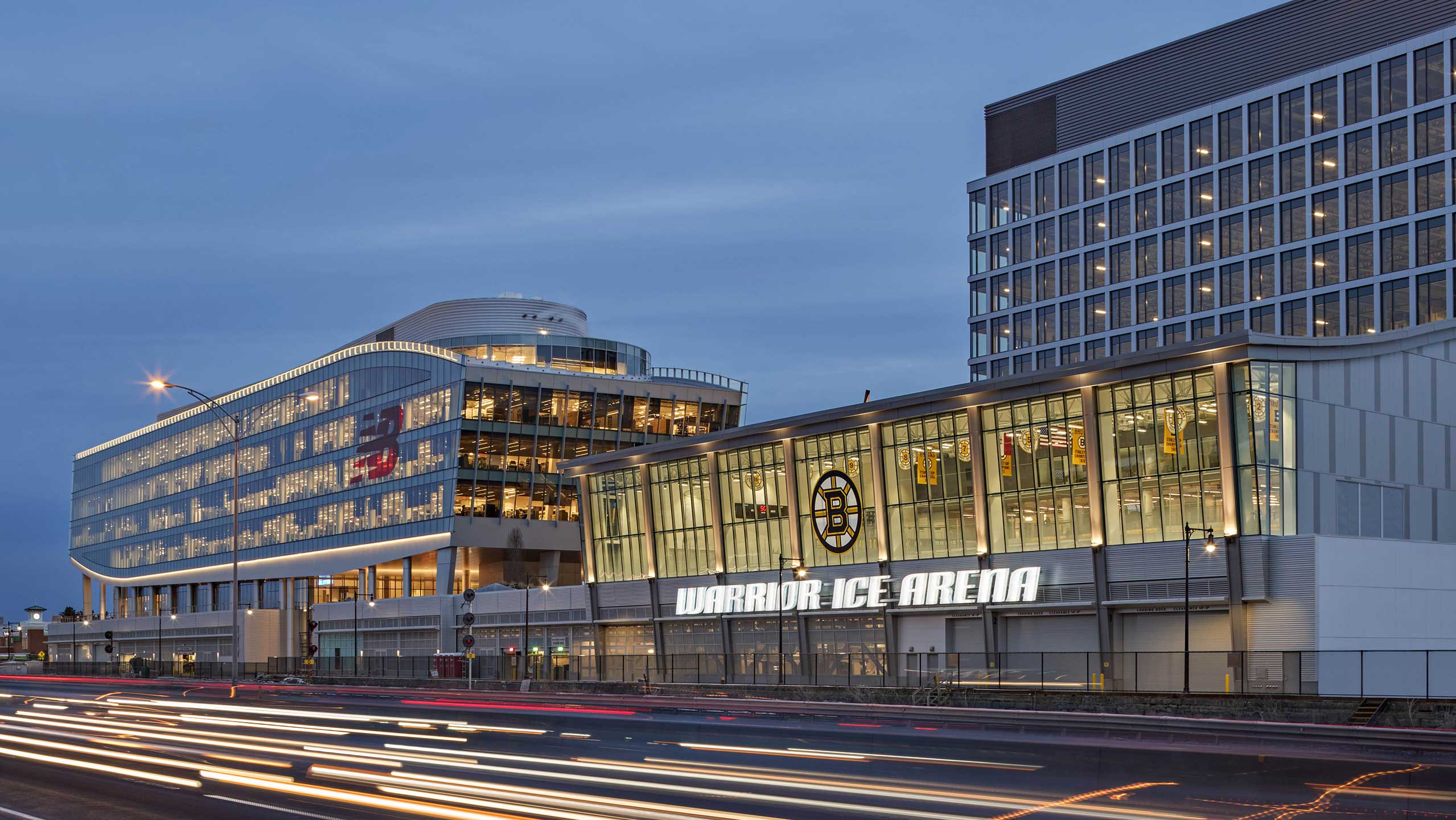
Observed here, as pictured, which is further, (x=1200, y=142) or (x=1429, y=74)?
(x=1200, y=142)

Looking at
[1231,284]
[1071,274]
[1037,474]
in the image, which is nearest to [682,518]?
[1037,474]

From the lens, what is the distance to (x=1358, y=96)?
92.6 meters

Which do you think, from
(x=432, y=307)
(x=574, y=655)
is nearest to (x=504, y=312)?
(x=432, y=307)

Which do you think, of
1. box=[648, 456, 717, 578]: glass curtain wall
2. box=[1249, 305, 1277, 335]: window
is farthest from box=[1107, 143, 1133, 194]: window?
box=[648, 456, 717, 578]: glass curtain wall

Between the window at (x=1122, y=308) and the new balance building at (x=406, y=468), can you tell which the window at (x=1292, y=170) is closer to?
the window at (x=1122, y=308)

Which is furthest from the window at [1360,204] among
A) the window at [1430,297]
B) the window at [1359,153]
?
the window at [1430,297]

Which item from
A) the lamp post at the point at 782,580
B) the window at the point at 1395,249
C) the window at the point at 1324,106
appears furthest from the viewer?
the window at the point at 1324,106

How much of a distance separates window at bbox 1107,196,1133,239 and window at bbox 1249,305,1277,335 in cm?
1220

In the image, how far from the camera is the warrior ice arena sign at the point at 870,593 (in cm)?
6681

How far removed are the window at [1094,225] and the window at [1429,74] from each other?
24407 millimetres

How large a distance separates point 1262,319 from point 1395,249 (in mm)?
10013

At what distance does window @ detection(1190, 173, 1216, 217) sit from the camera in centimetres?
10131

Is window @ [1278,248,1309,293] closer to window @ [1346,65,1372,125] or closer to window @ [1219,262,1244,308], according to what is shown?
window @ [1219,262,1244,308]

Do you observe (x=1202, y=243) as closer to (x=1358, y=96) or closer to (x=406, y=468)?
(x=1358, y=96)
